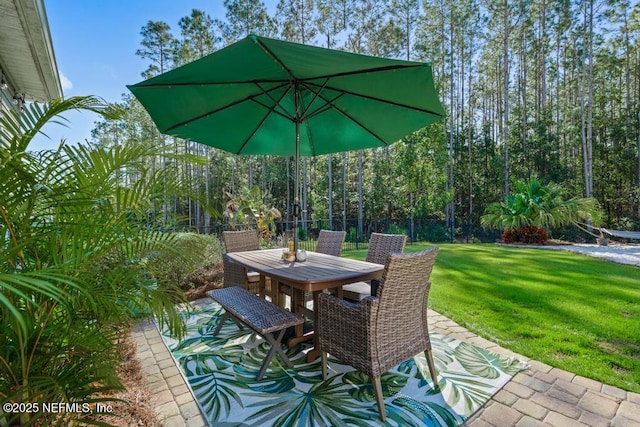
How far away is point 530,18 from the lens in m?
14.5

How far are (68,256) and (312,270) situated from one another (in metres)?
1.69

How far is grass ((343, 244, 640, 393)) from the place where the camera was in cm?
256

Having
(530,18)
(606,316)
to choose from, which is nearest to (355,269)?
(606,316)

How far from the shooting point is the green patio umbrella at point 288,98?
217cm

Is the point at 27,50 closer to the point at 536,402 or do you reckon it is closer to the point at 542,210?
the point at 536,402

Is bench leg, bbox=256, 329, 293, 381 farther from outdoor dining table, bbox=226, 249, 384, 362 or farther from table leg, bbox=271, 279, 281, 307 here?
table leg, bbox=271, 279, 281, 307

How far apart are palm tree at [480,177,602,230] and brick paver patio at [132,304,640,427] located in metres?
8.22

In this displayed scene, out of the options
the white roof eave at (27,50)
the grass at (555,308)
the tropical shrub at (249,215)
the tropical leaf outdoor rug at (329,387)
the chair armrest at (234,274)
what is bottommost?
the tropical leaf outdoor rug at (329,387)

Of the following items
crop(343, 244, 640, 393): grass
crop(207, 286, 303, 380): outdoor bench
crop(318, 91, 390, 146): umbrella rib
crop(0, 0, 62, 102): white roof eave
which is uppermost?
crop(0, 0, 62, 102): white roof eave

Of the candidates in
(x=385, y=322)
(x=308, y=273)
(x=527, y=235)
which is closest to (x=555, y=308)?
(x=385, y=322)

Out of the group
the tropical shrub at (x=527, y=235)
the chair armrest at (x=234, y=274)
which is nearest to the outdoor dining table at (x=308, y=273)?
the chair armrest at (x=234, y=274)

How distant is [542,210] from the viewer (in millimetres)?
9242

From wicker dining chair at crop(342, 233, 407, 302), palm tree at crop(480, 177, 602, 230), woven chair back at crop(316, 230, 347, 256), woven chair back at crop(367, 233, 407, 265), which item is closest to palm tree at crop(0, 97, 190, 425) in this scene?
wicker dining chair at crop(342, 233, 407, 302)

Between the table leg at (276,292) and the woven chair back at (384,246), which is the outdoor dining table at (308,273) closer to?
the table leg at (276,292)
